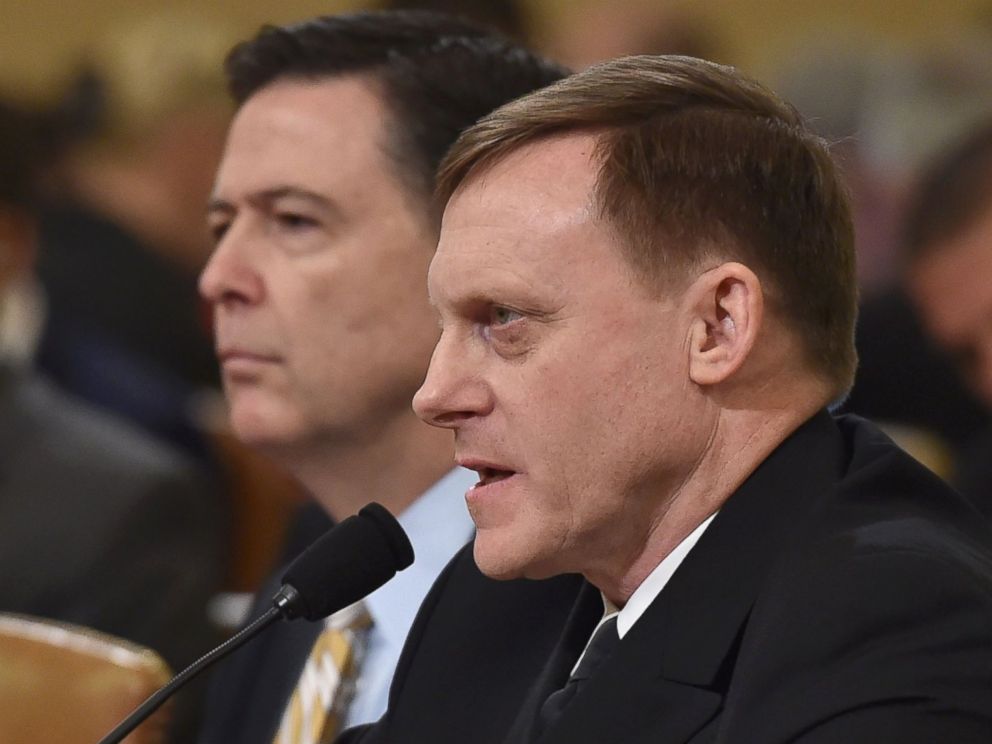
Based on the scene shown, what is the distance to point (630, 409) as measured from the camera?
1.35 m

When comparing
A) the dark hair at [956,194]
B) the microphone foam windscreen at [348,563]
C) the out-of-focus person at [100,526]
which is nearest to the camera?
the microphone foam windscreen at [348,563]

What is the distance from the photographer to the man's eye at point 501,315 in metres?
1.40

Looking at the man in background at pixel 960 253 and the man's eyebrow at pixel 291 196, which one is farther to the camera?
the man in background at pixel 960 253

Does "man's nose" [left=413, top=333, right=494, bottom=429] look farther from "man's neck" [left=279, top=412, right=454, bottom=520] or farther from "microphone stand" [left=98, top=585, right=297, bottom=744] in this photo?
"man's neck" [left=279, top=412, right=454, bottom=520]

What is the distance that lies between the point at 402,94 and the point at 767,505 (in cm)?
87

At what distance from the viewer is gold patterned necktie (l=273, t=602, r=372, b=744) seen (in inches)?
73.2

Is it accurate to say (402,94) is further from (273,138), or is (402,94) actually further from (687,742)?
Result: (687,742)

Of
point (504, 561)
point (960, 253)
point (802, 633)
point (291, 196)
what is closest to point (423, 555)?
point (291, 196)

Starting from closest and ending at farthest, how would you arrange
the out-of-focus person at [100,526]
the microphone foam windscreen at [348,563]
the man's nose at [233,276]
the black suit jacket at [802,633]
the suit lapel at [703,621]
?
1. the black suit jacket at [802,633]
2. the suit lapel at [703,621]
3. the microphone foam windscreen at [348,563]
4. the man's nose at [233,276]
5. the out-of-focus person at [100,526]

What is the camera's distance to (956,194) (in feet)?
9.79

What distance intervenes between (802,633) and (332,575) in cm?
45

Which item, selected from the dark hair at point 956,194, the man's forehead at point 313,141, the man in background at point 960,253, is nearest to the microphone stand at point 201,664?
the man's forehead at point 313,141

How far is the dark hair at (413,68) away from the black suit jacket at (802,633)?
0.64 metres

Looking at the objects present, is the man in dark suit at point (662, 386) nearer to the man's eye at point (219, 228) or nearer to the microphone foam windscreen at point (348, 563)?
the microphone foam windscreen at point (348, 563)
